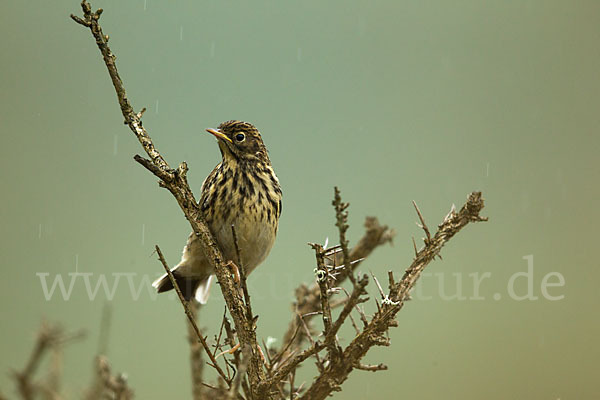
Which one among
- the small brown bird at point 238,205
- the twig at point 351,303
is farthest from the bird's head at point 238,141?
the twig at point 351,303

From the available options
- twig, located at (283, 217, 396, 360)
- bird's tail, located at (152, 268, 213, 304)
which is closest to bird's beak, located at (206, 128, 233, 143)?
bird's tail, located at (152, 268, 213, 304)

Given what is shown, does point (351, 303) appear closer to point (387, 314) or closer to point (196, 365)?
point (387, 314)

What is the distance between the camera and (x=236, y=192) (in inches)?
92.2

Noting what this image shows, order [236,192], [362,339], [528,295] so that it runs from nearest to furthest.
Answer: [362,339] < [236,192] < [528,295]

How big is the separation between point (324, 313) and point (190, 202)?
521 mm

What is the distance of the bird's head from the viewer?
241 cm

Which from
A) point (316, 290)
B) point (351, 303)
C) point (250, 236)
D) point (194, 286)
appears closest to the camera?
point (351, 303)

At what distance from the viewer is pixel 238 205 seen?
7.59ft

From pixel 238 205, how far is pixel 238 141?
0.30 m

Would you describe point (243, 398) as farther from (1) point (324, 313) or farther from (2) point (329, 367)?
(1) point (324, 313)

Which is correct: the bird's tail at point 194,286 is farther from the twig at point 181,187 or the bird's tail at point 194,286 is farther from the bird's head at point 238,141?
the twig at point 181,187

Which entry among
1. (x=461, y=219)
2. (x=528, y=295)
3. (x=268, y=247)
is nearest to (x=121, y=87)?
(x=461, y=219)

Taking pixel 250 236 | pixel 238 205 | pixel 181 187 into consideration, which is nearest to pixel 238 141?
pixel 238 205

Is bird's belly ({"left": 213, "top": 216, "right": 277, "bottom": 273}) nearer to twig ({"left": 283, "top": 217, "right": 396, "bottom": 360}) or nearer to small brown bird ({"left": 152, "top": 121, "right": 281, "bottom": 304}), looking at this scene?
small brown bird ({"left": 152, "top": 121, "right": 281, "bottom": 304})
